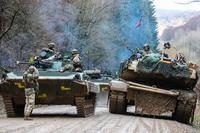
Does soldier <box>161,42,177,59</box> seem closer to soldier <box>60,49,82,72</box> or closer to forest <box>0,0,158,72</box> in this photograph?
soldier <box>60,49,82,72</box>

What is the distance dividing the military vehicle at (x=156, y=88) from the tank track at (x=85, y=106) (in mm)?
1355

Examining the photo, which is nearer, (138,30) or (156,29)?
(138,30)

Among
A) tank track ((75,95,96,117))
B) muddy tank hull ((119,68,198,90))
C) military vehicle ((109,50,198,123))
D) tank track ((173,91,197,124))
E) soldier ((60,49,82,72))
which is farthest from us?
muddy tank hull ((119,68,198,90))

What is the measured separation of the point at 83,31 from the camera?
158 feet

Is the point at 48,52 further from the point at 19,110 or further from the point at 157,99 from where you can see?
the point at 157,99

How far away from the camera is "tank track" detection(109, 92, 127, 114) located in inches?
827

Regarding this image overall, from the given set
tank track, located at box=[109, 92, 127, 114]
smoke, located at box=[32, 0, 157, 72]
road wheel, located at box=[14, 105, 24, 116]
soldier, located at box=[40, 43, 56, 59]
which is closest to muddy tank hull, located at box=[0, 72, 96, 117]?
road wheel, located at box=[14, 105, 24, 116]

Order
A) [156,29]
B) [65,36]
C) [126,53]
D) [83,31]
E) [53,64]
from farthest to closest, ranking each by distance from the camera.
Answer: [156,29] → [126,53] → [83,31] → [65,36] → [53,64]

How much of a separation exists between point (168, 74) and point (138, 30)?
4374 centimetres

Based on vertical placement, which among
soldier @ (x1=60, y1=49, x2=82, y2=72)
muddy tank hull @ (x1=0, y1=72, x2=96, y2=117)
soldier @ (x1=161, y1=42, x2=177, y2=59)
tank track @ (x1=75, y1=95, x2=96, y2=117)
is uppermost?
soldier @ (x1=161, y1=42, x2=177, y2=59)

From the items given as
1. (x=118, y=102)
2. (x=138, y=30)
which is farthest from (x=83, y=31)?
(x=118, y=102)

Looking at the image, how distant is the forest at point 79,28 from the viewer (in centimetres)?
3266

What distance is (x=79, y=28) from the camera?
4769 cm

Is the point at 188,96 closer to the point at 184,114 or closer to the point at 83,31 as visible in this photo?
the point at 184,114
